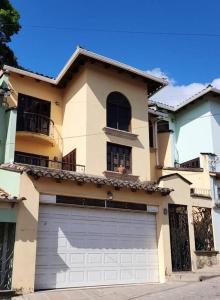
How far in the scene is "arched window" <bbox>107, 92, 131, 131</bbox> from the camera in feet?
61.8

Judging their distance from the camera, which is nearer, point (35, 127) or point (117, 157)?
point (117, 157)

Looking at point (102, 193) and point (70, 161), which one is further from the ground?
point (70, 161)

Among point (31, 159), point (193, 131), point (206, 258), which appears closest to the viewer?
point (206, 258)

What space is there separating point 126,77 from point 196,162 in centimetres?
712

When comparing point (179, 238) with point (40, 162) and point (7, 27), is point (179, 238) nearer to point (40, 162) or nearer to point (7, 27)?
point (40, 162)

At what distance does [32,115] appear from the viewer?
18891 mm

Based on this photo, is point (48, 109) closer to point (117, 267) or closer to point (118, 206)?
point (118, 206)

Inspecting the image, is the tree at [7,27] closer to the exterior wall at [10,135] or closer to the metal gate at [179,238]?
the exterior wall at [10,135]

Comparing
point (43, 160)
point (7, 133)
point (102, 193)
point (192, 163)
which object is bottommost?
A: point (102, 193)

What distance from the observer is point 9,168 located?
13.0m

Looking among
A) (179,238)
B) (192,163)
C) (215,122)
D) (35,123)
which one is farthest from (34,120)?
(215,122)

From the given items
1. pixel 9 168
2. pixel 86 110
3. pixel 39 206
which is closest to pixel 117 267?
pixel 39 206

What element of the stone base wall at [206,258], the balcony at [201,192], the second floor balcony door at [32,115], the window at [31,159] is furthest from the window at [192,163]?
the second floor balcony door at [32,115]

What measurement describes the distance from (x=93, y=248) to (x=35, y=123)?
7965mm
